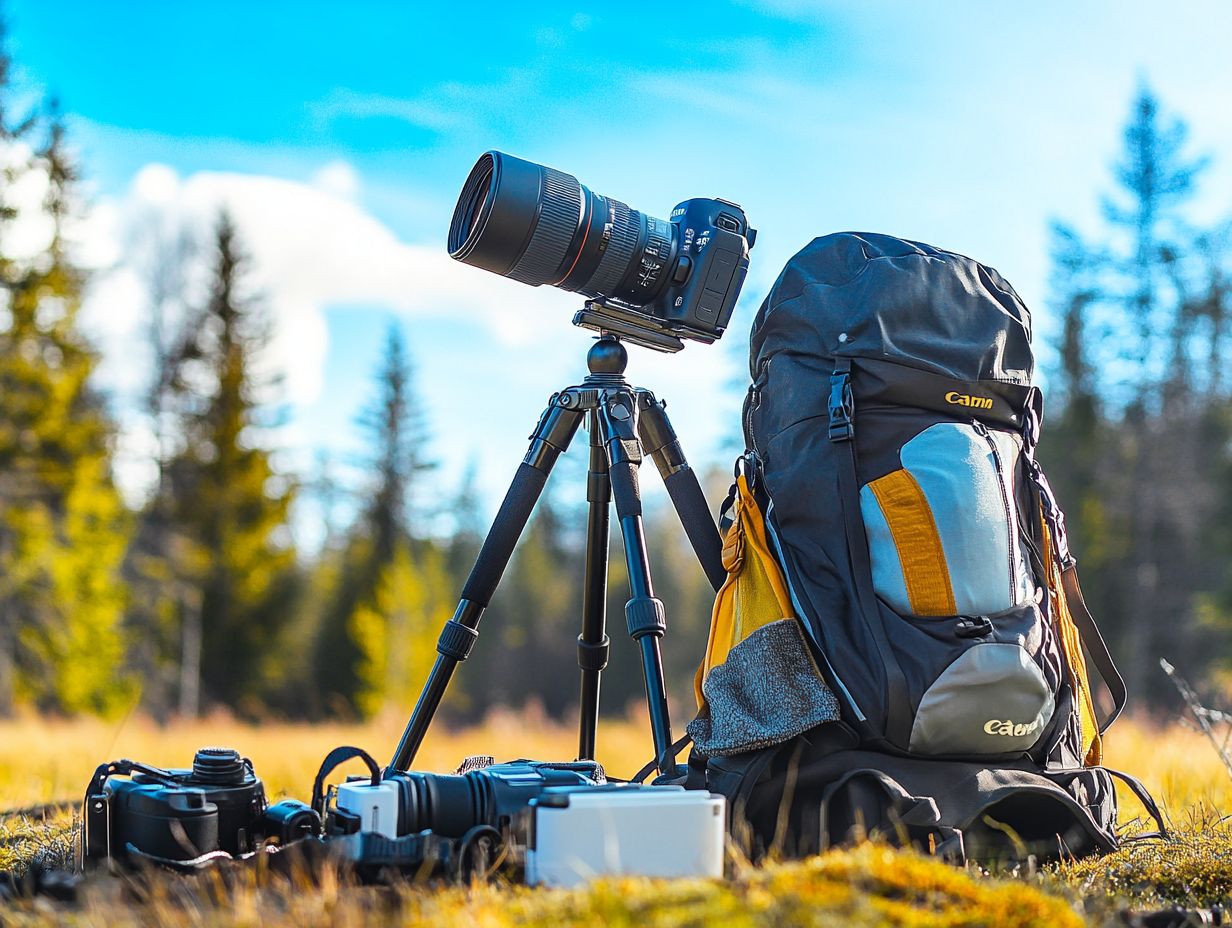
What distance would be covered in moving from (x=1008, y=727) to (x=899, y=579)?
42 cm

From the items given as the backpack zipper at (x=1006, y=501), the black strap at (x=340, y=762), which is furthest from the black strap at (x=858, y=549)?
the black strap at (x=340, y=762)

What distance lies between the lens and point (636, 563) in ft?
9.05

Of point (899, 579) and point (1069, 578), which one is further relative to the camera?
point (1069, 578)

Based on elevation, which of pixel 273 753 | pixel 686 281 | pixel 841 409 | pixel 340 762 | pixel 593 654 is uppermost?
pixel 686 281

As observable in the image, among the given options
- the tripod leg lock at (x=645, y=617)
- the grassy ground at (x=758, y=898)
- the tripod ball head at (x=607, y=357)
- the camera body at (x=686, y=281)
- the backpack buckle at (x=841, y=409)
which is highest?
the camera body at (x=686, y=281)

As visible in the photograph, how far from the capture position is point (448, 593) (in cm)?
3262

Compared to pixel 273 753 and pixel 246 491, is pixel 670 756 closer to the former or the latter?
pixel 273 753

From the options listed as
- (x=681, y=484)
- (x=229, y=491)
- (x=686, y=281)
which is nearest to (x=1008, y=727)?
(x=681, y=484)

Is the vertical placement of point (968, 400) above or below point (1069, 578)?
above

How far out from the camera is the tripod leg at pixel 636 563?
259 cm

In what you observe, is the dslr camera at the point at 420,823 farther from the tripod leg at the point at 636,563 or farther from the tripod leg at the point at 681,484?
the tripod leg at the point at 681,484

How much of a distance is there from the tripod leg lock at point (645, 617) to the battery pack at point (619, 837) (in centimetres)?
81

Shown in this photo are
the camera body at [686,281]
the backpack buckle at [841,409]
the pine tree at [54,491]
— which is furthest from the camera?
the pine tree at [54,491]

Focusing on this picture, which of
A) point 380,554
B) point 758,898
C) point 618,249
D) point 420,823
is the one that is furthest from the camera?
point 380,554
